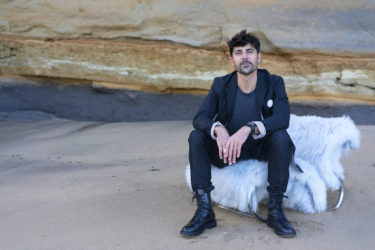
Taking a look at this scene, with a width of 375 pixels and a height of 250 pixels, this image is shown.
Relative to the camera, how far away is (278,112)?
8.25ft

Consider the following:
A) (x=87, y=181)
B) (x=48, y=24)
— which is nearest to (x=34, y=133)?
(x=48, y=24)

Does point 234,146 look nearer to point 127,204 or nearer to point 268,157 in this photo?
point 268,157

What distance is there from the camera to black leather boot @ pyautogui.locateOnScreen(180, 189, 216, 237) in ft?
7.40

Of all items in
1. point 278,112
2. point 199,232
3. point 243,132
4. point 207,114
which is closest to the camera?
point 199,232

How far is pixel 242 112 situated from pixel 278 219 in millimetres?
688

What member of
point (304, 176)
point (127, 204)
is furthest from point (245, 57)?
point (127, 204)

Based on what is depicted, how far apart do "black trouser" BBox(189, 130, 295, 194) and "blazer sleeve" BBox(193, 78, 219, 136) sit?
4 cm

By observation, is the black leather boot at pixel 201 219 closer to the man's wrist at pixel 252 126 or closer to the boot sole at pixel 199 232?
the boot sole at pixel 199 232

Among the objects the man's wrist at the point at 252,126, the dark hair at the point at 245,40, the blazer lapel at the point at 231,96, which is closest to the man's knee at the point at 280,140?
the man's wrist at the point at 252,126

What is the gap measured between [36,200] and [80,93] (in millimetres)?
3046

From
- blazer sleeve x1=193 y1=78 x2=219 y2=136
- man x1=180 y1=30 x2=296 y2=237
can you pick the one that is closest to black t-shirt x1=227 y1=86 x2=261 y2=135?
man x1=180 y1=30 x2=296 y2=237

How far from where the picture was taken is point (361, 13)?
15.7 feet

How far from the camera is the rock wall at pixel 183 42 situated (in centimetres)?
484

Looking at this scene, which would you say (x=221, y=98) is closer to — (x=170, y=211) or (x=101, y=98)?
(x=170, y=211)
